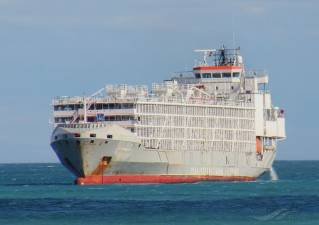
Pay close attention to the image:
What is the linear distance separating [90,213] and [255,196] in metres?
23.1

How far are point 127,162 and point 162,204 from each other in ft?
76.4

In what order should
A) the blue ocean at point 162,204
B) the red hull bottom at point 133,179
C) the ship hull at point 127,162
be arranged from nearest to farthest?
the blue ocean at point 162,204 → the ship hull at point 127,162 → the red hull bottom at point 133,179

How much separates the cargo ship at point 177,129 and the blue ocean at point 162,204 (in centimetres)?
244

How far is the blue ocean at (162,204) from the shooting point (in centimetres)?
8669

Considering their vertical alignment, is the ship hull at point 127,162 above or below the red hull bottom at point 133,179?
above

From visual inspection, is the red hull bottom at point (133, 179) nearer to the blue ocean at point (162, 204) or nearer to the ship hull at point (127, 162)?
the ship hull at point (127, 162)

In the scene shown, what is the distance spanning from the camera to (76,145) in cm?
12131

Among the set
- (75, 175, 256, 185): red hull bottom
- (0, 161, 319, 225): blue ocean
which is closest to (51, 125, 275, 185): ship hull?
(75, 175, 256, 185): red hull bottom

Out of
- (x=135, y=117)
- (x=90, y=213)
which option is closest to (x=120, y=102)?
(x=135, y=117)

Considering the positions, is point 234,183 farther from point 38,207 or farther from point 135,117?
point 38,207

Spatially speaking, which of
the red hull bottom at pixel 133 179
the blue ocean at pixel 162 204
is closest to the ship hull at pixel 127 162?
the red hull bottom at pixel 133 179

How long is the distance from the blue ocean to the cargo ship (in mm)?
2440

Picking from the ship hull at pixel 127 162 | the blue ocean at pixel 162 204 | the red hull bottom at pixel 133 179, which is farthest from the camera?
the red hull bottom at pixel 133 179

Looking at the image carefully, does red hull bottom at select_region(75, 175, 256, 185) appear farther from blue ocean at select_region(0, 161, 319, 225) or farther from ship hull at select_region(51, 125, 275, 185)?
blue ocean at select_region(0, 161, 319, 225)
